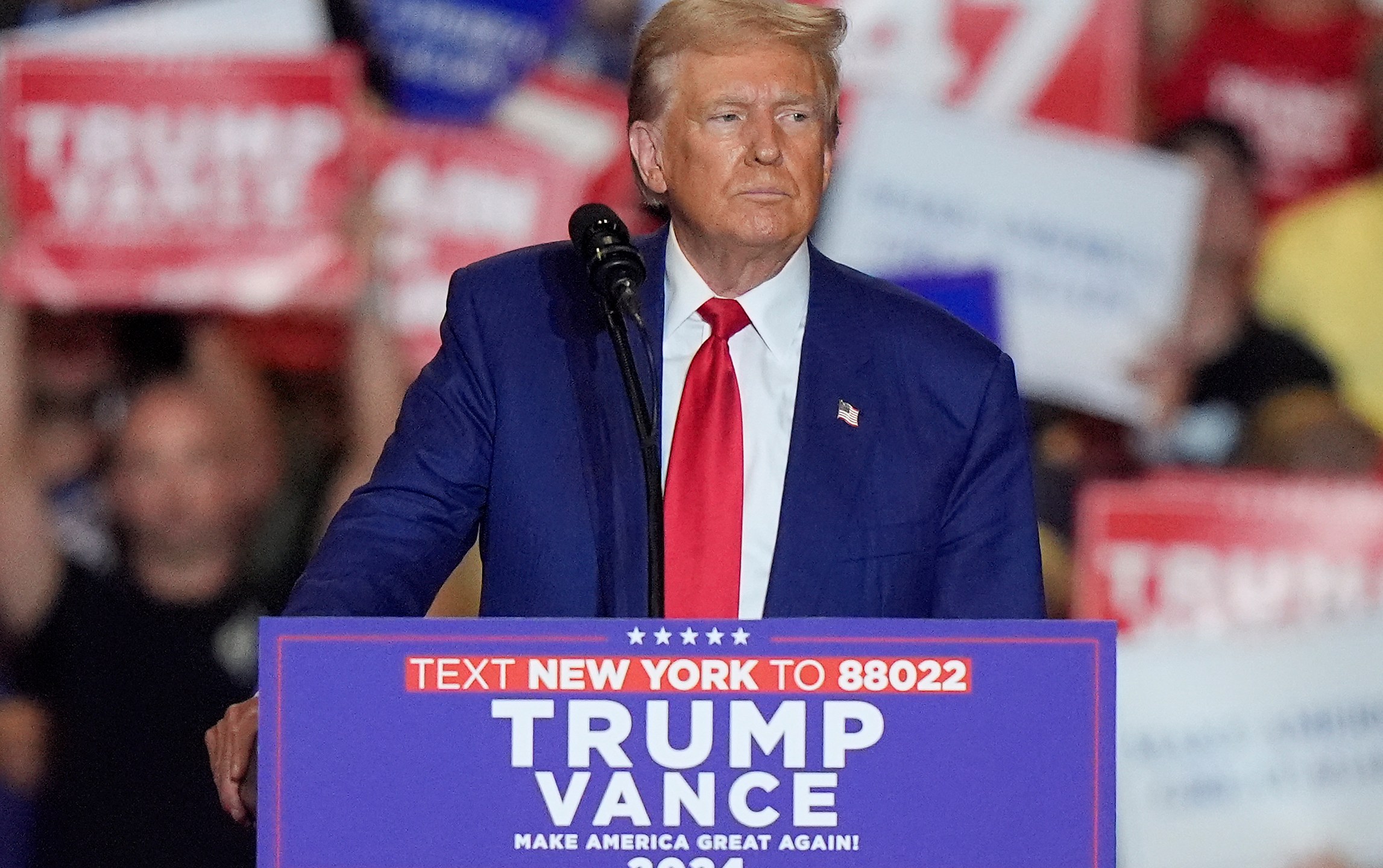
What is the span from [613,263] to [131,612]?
238 centimetres

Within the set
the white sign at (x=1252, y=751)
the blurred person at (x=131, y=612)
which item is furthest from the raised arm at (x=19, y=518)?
the white sign at (x=1252, y=751)

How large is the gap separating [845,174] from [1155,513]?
95cm

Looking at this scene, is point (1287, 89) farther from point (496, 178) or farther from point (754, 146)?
point (754, 146)

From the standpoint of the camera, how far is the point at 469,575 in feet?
12.0

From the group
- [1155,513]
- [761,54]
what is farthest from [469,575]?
[761,54]

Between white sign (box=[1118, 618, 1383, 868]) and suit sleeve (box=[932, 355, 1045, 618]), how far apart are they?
222 cm

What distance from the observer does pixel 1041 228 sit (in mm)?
3867

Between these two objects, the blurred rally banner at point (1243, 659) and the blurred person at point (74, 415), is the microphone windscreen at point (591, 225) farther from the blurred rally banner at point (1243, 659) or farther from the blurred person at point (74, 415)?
the blurred rally banner at point (1243, 659)

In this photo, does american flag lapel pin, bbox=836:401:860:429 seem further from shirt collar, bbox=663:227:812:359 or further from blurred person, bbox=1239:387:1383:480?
blurred person, bbox=1239:387:1383:480

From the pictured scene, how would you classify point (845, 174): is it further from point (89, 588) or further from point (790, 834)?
point (790, 834)

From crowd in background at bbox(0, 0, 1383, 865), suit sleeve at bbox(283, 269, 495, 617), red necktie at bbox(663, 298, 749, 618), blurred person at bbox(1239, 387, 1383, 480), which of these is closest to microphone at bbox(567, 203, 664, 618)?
red necktie at bbox(663, 298, 749, 618)

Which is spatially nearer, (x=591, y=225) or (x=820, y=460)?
(x=591, y=225)

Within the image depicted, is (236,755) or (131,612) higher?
(131,612)

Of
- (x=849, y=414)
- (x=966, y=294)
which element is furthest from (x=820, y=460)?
(x=966, y=294)
